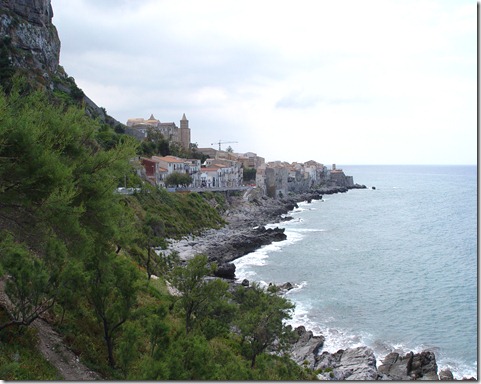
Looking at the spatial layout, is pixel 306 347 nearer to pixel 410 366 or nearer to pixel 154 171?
pixel 410 366

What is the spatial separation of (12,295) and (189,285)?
4.36 m

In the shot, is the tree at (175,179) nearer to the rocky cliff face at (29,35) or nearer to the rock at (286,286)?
the rocky cliff face at (29,35)

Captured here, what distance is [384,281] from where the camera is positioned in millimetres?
25922

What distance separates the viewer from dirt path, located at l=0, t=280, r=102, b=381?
290 inches

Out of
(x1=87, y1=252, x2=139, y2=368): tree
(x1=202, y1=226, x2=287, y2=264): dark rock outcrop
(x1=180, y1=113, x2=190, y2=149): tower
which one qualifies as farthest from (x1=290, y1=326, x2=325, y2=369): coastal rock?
(x1=180, y1=113, x2=190, y2=149): tower

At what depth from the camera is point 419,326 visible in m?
19.0

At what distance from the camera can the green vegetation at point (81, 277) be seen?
6.59 m

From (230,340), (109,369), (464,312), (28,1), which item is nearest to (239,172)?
(28,1)

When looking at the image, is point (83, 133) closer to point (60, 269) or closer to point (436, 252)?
point (60, 269)

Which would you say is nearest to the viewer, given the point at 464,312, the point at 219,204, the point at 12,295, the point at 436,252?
the point at 12,295

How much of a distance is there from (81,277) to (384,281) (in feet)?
73.3

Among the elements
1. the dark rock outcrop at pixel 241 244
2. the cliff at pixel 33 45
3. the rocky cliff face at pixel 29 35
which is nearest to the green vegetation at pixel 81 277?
the dark rock outcrop at pixel 241 244

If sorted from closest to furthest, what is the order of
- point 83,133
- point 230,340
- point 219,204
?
point 83,133, point 230,340, point 219,204

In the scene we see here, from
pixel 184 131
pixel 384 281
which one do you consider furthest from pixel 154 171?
pixel 184 131
